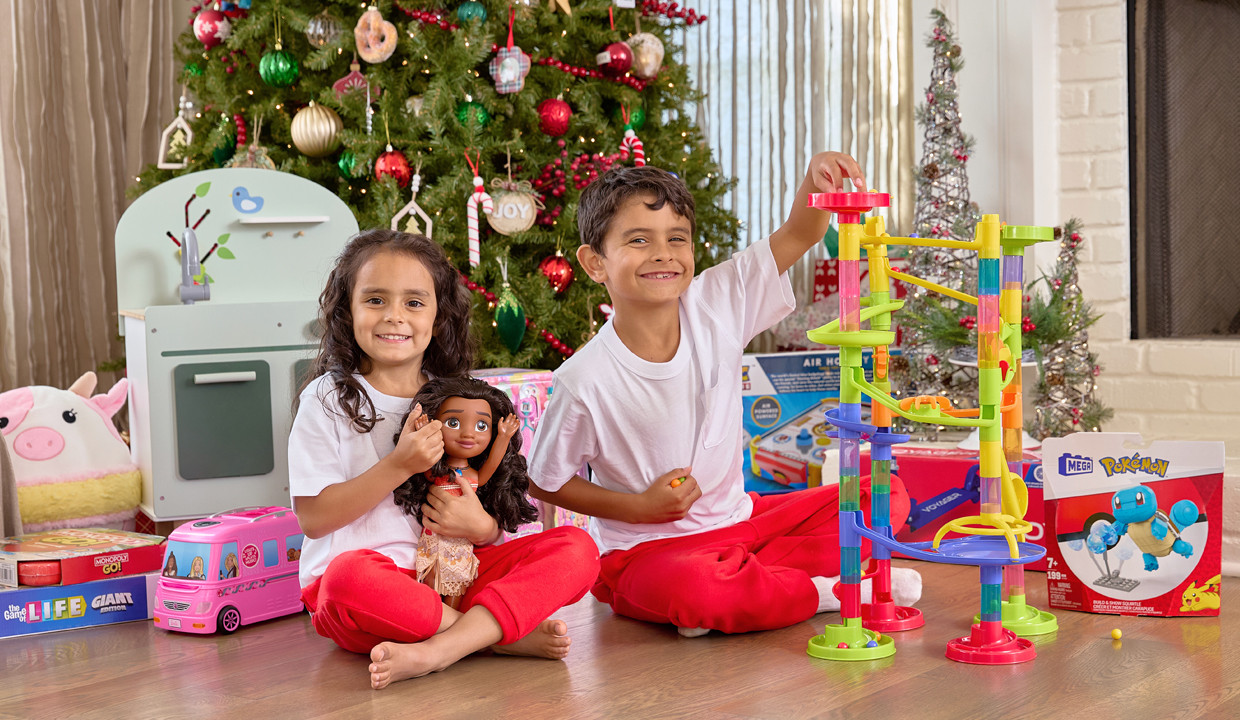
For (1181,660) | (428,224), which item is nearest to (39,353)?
(428,224)

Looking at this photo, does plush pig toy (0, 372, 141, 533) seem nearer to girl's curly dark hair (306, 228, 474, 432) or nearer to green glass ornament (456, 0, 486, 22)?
girl's curly dark hair (306, 228, 474, 432)

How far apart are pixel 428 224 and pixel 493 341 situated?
13.8 inches

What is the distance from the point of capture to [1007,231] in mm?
1605

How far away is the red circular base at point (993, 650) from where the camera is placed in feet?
5.07

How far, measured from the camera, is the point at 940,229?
8.88 feet

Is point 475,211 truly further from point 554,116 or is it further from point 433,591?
point 433,591

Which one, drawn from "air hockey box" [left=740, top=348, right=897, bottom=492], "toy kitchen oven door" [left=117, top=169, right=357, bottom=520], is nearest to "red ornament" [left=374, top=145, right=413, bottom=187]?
"toy kitchen oven door" [left=117, top=169, right=357, bottom=520]

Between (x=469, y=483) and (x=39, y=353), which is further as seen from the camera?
(x=39, y=353)

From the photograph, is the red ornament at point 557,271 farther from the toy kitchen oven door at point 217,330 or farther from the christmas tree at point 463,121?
the toy kitchen oven door at point 217,330

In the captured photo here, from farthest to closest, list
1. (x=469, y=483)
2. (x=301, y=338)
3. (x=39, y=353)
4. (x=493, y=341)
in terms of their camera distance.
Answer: (x=39, y=353) < (x=493, y=341) < (x=301, y=338) < (x=469, y=483)

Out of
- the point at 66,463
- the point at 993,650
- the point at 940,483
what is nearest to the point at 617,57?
the point at 940,483

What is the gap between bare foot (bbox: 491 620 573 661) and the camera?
1640 millimetres

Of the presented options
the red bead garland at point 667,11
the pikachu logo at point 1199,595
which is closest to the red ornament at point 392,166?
the red bead garland at point 667,11

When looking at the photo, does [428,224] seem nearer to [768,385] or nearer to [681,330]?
[768,385]
